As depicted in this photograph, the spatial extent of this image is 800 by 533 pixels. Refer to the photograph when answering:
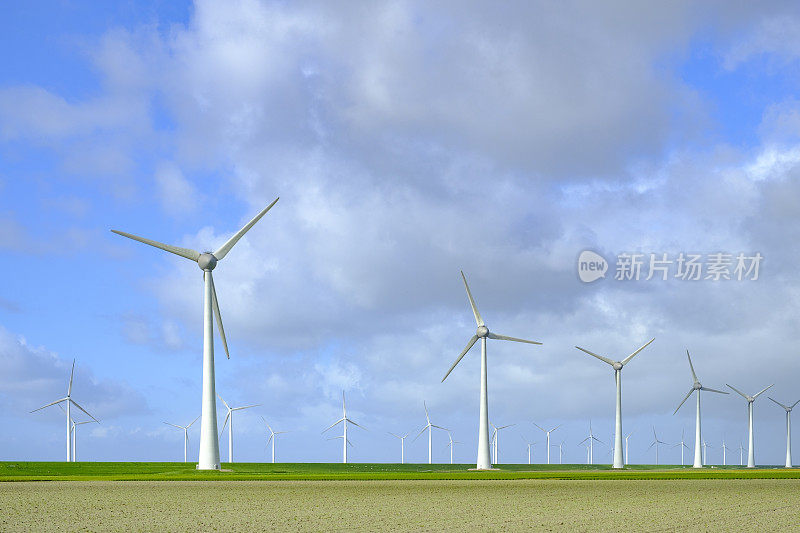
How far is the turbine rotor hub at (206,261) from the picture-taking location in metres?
77.9

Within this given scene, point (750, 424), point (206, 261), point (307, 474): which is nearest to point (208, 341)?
point (206, 261)

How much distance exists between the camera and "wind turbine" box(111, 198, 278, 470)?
73.1m

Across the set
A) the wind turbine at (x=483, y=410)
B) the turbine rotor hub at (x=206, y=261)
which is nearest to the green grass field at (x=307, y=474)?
the wind turbine at (x=483, y=410)

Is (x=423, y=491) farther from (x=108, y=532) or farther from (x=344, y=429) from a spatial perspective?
(x=344, y=429)

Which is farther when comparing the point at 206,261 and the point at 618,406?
the point at 618,406

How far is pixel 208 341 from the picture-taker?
73.8 meters

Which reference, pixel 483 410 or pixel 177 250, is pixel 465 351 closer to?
pixel 483 410

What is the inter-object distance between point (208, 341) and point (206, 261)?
791cm

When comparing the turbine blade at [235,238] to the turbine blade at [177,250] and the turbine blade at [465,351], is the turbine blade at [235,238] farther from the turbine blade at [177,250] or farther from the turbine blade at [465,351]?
the turbine blade at [465,351]

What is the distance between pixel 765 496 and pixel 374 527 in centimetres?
2808

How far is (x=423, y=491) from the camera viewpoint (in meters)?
50.1

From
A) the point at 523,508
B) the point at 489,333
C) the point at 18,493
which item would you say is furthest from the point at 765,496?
the point at 489,333

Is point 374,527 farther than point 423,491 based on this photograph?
No

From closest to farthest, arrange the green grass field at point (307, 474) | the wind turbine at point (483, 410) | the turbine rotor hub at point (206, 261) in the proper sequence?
the green grass field at point (307, 474)
the turbine rotor hub at point (206, 261)
the wind turbine at point (483, 410)
